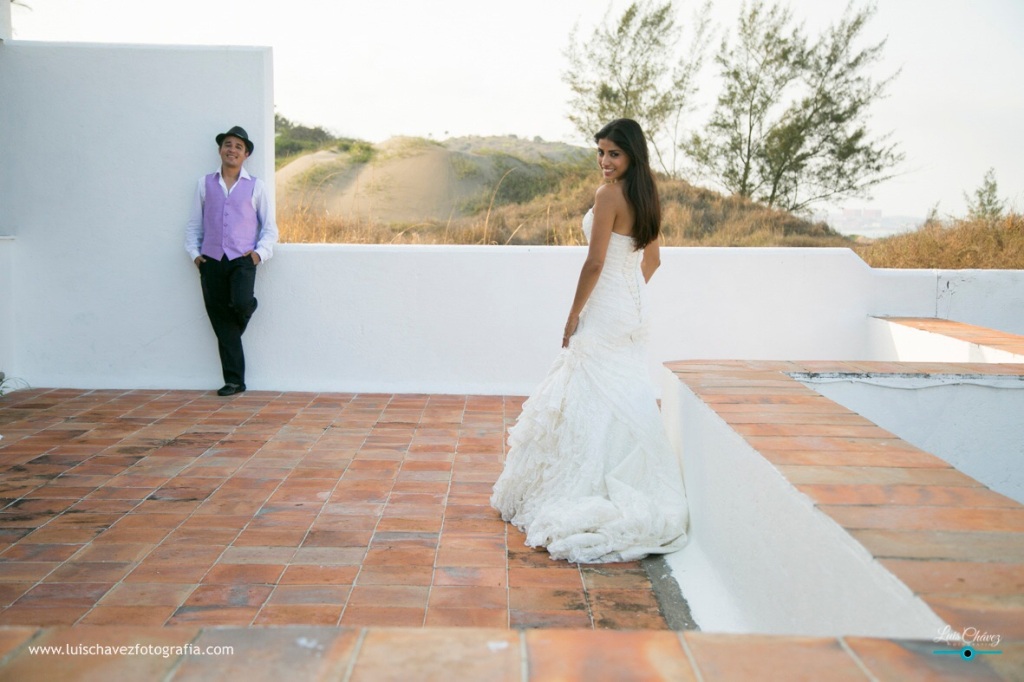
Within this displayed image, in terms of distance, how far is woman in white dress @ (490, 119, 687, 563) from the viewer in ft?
11.1

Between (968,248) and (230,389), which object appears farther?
(968,248)

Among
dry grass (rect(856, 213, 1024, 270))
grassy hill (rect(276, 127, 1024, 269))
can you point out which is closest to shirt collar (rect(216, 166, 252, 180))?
grassy hill (rect(276, 127, 1024, 269))

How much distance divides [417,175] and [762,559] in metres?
19.3

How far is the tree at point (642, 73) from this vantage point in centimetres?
1425

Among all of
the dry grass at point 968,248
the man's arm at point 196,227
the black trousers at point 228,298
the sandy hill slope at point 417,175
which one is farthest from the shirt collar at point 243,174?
the sandy hill slope at point 417,175

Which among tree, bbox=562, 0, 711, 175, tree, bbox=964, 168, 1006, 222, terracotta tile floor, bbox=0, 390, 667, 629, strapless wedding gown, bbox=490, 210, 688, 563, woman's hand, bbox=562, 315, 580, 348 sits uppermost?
tree, bbox=562, 0, 711, 175

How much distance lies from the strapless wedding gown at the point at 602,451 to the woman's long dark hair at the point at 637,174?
0.13 metres

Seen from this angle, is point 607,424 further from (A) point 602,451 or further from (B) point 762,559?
(B) point 762,559

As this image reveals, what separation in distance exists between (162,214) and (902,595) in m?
5.65

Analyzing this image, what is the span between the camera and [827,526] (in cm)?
191

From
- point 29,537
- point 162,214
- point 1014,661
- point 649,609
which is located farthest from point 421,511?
point 162,214

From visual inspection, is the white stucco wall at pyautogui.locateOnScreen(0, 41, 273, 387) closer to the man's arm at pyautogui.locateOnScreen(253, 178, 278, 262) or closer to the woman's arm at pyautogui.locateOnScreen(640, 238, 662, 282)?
the man's arm at pyautogui.locateOnScreen(253, 178, 278, 262)

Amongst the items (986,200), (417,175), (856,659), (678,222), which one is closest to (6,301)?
(856,659)

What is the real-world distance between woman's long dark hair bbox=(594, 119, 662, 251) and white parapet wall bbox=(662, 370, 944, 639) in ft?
2.13
